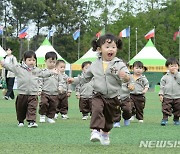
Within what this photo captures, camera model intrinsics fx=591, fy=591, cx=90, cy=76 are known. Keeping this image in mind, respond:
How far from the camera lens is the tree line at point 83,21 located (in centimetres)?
6219

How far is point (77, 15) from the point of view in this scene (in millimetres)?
75188

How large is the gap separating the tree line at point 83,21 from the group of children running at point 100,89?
4828 centimetres

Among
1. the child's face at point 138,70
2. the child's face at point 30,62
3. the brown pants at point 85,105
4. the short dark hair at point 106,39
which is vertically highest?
the short dark hair at point 106,39

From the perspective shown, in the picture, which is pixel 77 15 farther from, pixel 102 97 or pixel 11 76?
pixel 102 97

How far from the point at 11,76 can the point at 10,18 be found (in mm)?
54651

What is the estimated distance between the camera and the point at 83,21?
7600 cm

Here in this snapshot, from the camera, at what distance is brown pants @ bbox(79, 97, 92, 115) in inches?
553

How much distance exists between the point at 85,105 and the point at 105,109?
258 inches

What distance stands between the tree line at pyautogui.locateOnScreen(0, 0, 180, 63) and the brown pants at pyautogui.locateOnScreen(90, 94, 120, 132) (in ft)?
176

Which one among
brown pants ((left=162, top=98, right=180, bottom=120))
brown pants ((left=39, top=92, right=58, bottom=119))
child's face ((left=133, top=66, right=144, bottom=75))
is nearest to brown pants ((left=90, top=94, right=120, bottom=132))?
brown pants ((left=162, top=98, right=180, bottom=120))

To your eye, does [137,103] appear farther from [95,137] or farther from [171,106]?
[95,137]

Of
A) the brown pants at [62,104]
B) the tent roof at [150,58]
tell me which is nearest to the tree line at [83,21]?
the tent roof at [150,58]

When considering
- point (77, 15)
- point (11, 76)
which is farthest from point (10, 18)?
point (11, 76)

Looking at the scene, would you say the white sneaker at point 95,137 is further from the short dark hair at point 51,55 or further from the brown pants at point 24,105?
the short dark hair at point 51,55
